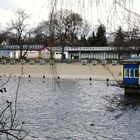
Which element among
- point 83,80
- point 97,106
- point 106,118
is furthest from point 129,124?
point 83,80

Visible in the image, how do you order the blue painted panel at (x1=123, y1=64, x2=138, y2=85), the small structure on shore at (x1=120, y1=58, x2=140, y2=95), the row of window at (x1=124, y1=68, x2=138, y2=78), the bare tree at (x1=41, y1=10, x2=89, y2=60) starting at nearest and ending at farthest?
the bare tree at (x1=41, y1=10, x2=89, y2=60)
the small structure on shore at (x1=120, y1=58, x2=140, y2=95)
the blue painted panel at (x1=123, y1=64, x2=138, y2=85)
the row of window at (x1=124, y1=68, x2=138, y2=78)

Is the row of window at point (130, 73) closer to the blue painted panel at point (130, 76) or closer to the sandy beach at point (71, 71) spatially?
the blue painted panel at point (130, 76)

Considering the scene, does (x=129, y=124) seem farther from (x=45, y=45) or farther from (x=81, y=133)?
Answer: (x=45, y=45)

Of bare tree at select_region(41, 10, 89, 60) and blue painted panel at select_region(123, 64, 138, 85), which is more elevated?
bare tree at select_region(41, 10, 89, 60)

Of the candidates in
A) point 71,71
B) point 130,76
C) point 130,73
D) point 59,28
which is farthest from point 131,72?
point 59,28

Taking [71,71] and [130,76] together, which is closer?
[130,76]

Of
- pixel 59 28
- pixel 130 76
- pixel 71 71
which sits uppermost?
pixel 59 28

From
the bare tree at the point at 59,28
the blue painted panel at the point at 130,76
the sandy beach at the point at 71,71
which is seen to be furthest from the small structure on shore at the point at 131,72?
the bare tree at the point at 59,28

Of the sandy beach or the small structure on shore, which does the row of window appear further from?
the sandy beach

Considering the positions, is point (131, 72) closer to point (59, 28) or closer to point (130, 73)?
point (130, 73)

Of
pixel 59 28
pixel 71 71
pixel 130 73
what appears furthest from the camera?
pixel 71 71

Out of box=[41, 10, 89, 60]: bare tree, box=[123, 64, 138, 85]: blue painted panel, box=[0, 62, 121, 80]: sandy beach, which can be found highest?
box=[41, 10, 89, 60]: bare tree

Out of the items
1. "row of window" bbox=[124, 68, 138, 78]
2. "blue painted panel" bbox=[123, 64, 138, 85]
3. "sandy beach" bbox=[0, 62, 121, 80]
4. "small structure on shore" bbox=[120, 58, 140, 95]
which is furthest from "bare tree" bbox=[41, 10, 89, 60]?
"sandy beach" bbox=[0, 62, 121, 80]

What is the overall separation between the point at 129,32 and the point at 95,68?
2659 inches
